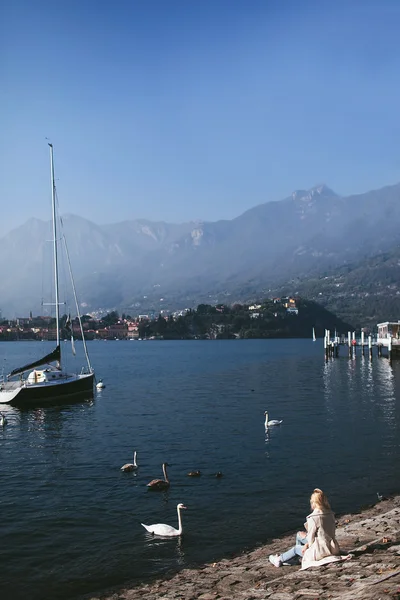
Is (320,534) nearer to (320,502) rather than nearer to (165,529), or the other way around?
(320,502)

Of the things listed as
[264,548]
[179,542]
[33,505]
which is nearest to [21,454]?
[33,505]

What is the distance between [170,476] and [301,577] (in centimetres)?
1352

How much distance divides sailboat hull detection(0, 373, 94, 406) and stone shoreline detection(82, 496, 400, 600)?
32667mm

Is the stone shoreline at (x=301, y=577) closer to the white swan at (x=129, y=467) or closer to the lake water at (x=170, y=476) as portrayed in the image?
the lake water at (x=170, y=476)

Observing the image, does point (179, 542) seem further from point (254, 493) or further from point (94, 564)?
point (254, 493)

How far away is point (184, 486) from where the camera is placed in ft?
78.2

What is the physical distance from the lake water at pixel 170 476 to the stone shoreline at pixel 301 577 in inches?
40.5

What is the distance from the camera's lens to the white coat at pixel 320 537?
41.1 ft

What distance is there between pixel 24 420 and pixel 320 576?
33361mm

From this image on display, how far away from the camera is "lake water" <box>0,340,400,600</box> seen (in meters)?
17.0

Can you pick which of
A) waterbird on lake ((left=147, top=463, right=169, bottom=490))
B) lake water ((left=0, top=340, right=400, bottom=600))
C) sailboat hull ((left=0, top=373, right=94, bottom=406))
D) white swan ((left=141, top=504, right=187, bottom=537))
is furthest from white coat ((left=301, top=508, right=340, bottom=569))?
sailboat hull ((left=0, top=373, right=94, bottom=406))

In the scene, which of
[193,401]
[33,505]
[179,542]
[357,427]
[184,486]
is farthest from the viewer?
[193,401]

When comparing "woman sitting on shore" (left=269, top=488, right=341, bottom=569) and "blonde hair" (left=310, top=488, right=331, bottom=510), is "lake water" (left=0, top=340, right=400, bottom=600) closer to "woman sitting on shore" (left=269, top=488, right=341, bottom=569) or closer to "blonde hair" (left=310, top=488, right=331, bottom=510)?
"woman sitting on shore" (left=269, top=488, right=341, bottom=569)

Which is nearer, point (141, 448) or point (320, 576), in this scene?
point (320, 576)
